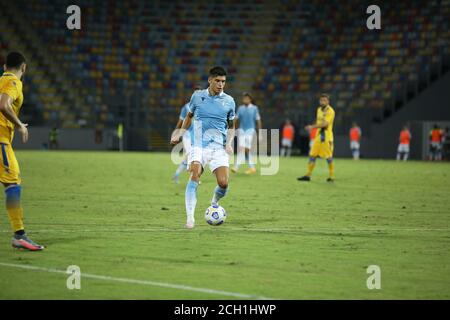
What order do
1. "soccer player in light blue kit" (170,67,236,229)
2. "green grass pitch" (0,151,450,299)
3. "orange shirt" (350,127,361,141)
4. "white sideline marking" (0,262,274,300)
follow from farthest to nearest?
"orange shirt" (350,127,361,141)
"soccer player in light blue kit" (170,67,236,229)
"green grass pitch" (0,151,450,299)
"white sideline marking" (0,262,274,300)

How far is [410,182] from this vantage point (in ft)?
82.5

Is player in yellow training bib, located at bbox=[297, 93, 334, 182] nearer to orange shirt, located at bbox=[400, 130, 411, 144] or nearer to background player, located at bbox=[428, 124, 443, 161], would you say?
orange shirt, located at bbox=[400, 130, 411, 144]

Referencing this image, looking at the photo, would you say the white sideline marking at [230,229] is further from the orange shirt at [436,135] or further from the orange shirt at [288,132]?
the orange shirt at [288,132]

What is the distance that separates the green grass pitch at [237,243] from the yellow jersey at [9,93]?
1492mm

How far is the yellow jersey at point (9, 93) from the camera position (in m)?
10.0

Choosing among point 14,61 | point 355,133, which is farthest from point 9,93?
point 355,133

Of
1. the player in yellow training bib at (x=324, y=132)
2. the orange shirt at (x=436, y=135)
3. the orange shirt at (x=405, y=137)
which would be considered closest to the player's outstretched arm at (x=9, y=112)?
the player in yellow training bib at (x=324, y=132)

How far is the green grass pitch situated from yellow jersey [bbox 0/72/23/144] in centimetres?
149

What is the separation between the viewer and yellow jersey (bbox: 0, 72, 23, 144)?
10023 mm

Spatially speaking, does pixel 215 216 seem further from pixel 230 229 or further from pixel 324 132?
pixel 324 132

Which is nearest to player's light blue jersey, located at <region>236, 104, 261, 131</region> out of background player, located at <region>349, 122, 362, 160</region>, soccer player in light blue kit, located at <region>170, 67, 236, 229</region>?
background player, located at <region>349, 122, 362, 160</region>

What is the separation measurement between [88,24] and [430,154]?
24750 millimetres

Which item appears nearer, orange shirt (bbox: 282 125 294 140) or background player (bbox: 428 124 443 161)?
background player (bbox: 428 124 443 161)
